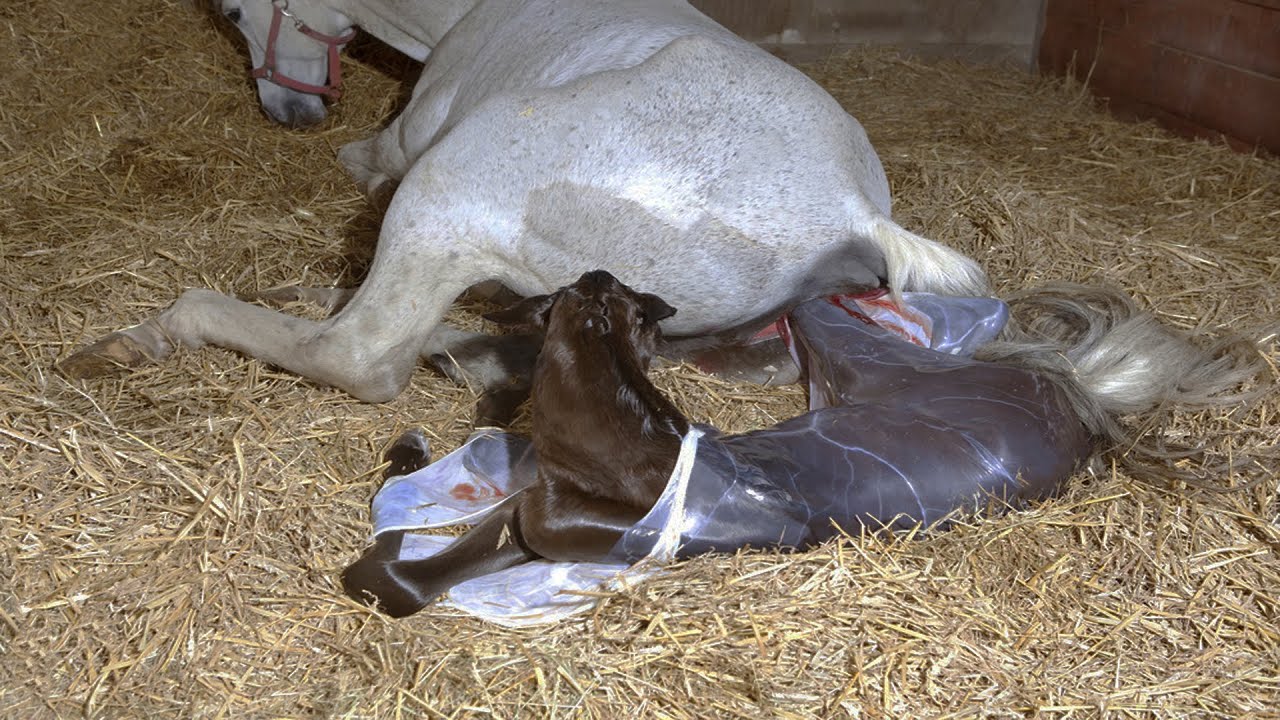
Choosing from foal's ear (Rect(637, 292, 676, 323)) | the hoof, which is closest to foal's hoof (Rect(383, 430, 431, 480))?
the hoof

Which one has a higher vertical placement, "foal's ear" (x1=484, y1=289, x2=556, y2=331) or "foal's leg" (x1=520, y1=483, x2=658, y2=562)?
"foal's ear" (x1=484, y1=289, x2=556, y2=331)

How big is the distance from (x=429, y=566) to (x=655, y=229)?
0.97 metres

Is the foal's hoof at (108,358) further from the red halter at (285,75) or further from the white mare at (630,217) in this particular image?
the red halter at (285,75)

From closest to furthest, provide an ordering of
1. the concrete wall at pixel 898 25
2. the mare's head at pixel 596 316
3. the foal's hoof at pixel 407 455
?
the mare's head at pixel 596 316 → the foal's hoof at pixel 407 455 → the concrete wall at pixel 898 25

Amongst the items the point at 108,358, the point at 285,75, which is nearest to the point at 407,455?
the point at 108,358

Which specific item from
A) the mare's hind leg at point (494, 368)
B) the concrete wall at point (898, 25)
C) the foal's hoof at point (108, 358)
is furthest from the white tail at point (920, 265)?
the concrete wall at point (898, 25)

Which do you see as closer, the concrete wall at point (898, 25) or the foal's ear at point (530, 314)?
the foal's ear at point (530, 314)

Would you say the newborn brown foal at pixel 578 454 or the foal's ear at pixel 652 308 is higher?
the foal's ear at pixel 652 308

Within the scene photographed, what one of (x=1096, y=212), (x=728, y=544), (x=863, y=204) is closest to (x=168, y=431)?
(x=728, y=544)

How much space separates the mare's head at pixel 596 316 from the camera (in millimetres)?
2145

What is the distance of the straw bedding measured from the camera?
1842 millimetres

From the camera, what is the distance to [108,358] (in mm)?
2732

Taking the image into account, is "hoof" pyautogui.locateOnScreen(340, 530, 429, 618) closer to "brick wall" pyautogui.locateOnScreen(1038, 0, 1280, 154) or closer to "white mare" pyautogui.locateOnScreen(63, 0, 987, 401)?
"white mare" pyautogui.locateOnScreen(63, 0, 987, 401)

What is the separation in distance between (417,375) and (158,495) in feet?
2.82
